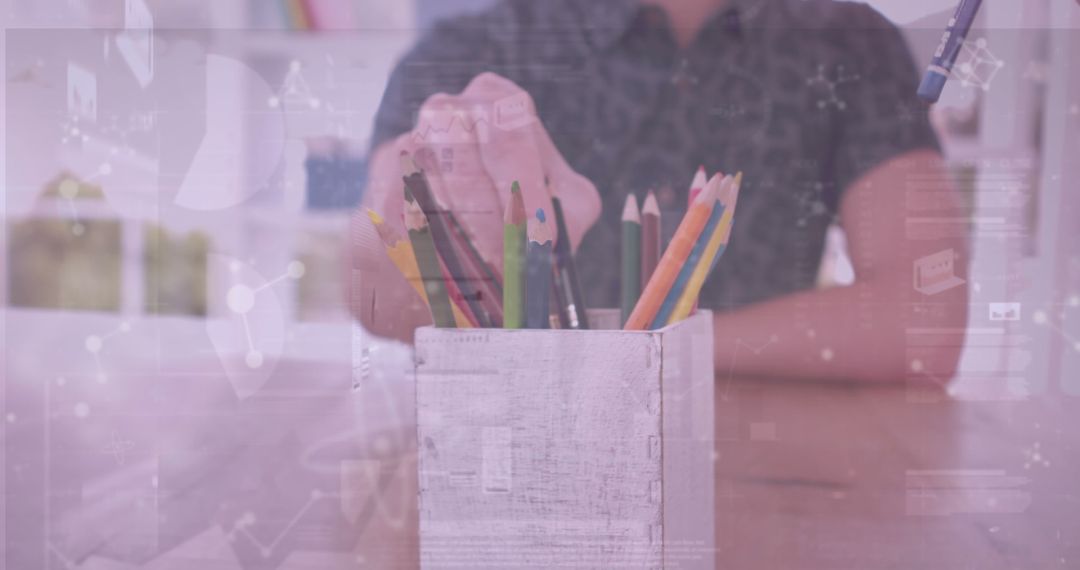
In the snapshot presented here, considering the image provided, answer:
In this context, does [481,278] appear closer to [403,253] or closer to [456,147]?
[403,253]

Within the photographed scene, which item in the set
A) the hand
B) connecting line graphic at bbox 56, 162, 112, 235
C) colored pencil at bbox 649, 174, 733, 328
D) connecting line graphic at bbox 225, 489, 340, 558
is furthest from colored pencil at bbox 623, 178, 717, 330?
connecting line graphic at bbox 56, 162, 112, 235

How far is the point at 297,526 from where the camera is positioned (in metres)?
0.38

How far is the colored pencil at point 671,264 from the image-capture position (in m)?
0.27

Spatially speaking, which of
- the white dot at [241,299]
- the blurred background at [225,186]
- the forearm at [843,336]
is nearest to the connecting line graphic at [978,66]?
the blurred background at [225,186]

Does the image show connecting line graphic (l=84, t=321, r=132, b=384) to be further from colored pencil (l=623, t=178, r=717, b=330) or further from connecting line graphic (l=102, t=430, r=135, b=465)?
colored pencil (l=623, t=178, r=717, b=330)

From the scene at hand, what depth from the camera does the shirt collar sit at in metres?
0.48

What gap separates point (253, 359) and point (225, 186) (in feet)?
0.35

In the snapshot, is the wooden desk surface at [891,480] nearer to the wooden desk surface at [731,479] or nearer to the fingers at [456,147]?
the wooden desk surface at [731,479]

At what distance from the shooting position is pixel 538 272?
10.5 inches

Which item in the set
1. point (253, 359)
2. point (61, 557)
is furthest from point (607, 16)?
point (61, 557)

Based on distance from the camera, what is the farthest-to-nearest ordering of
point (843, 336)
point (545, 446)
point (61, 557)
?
point (843, 336) < point (61, 557) < point (545, 446)

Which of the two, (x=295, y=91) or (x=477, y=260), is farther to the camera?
(x=295, y=91)

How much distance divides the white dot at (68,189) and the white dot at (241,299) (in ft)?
0.36

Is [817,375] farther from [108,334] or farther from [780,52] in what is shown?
[108,334]
